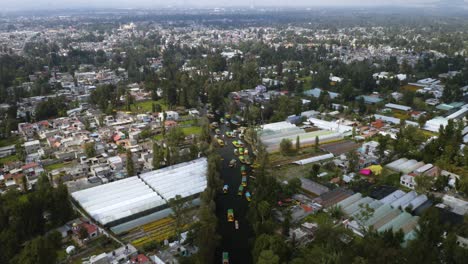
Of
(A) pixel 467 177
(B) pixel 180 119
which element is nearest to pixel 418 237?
(A) pixel 467 177

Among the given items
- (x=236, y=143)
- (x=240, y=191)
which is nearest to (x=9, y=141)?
(x=236, y=143)

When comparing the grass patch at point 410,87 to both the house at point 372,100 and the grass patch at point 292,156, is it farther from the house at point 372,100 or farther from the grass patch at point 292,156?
the grass patch at point 292,156

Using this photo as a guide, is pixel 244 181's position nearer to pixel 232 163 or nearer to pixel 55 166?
pixel 232 163

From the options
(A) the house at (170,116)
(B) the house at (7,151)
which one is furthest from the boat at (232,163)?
(B) the house at (7,151)

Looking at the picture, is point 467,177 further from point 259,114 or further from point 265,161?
point 259,114

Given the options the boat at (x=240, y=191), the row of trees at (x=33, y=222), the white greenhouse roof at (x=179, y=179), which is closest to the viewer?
the row of trees at (x=33, y=222)

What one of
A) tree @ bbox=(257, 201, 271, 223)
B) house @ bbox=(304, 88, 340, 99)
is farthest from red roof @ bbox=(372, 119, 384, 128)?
tree @ bbox=(257, 201, 271, 223)

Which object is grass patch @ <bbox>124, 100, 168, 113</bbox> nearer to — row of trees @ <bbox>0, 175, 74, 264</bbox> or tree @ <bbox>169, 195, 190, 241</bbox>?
row of trees @ <bbox>0, 175, 74, 264</bbox>
